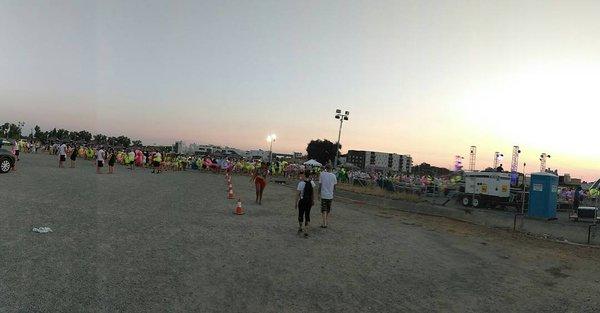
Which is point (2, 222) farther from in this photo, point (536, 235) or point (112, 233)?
point (536, 235)

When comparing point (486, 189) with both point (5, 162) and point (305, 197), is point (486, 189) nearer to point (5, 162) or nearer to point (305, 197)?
point (305, 197)

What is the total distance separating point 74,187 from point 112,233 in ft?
27.8

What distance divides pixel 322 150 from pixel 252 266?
103417 millimetres

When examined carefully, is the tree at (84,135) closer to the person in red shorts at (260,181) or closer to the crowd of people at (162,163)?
the crowd of people at (162,163)

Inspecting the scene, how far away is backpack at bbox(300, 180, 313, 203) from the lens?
985 centimetres

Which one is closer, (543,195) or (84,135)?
(543,195)

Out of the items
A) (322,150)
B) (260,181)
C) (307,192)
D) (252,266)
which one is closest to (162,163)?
(260,181)

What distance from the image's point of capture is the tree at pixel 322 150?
110 metres

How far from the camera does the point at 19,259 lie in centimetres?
575

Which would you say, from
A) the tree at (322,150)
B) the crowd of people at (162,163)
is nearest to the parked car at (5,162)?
the crowd of people at (162,163)

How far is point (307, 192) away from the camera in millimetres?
9953

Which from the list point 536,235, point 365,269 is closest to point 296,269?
point 365,269

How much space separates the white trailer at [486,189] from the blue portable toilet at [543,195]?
445 centimetres

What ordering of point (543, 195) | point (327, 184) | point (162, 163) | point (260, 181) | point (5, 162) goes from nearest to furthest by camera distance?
1. point (327, 184)
2. point (260, 181)
3. point (5, 162)
4. point (543, 195)
5. point (162, 163)
